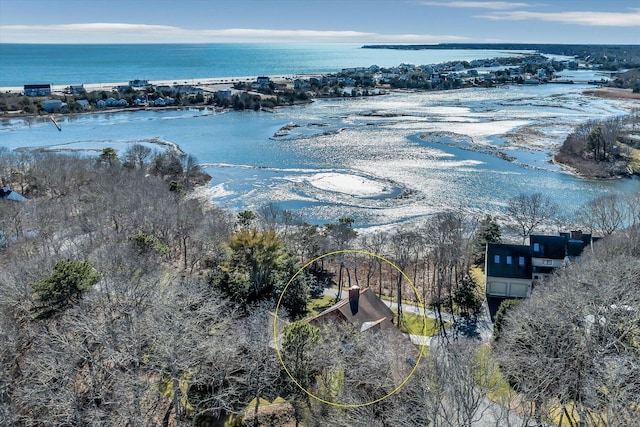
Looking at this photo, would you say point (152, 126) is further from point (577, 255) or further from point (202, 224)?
point (577, 255)

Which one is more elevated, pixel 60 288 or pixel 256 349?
pixel 60 288

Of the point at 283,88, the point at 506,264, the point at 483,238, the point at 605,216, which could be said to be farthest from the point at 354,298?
the point at 283,88

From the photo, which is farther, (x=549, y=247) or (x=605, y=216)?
(x=605, y=216)

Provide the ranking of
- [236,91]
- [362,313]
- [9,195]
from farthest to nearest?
[236,91], [9,195], [362,313]

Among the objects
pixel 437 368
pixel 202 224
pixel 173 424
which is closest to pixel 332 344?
pixel 437 368

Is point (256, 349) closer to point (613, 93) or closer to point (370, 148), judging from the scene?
point (370, 148)

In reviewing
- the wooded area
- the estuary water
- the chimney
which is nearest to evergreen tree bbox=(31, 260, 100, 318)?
the wooded area
